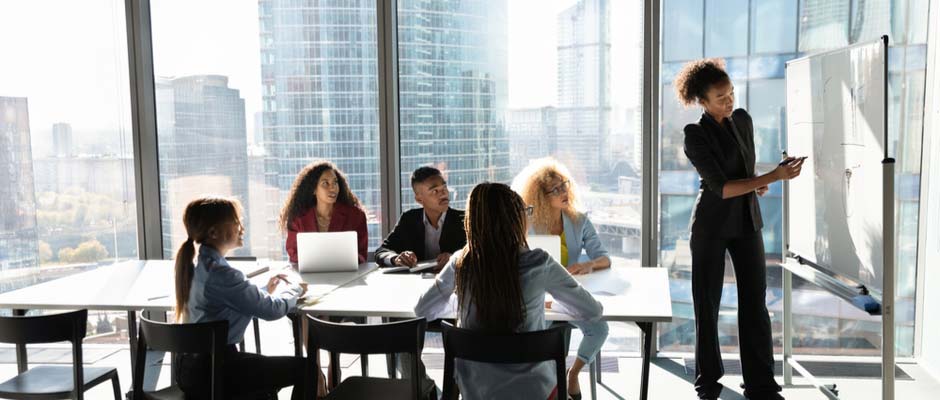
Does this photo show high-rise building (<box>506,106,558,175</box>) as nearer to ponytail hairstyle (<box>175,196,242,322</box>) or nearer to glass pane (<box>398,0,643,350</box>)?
glass pane (<box>398,0,643,350</box>)

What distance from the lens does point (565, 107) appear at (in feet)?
14.4

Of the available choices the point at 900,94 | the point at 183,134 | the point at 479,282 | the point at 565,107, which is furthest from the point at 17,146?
the point at 900,94

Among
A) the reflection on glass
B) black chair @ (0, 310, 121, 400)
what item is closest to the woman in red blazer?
black chair @ (0, 310, 121, 400)

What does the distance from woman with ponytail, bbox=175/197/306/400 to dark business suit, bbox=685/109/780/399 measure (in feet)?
6.38

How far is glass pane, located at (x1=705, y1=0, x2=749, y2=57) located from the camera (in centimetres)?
411

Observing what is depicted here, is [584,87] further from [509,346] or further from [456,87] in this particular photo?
[509,346]

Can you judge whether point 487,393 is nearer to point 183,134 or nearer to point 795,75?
point 795,75

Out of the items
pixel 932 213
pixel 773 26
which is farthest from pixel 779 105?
pixel 932 213

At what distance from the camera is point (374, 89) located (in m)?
4.60

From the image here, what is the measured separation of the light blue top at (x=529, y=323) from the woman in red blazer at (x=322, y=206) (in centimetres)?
161

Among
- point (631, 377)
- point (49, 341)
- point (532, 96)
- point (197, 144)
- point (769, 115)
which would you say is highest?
point (532, 96)

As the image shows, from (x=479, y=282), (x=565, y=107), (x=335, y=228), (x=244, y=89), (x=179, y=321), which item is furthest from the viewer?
(x=244, y=89)

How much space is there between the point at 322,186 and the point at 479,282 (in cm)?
190

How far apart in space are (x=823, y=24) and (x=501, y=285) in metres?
2.69
